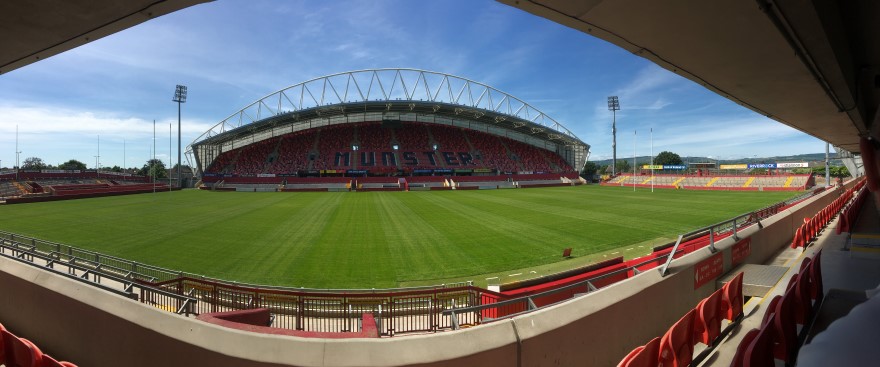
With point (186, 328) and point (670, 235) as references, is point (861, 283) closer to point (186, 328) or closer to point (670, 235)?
point (186, 328)

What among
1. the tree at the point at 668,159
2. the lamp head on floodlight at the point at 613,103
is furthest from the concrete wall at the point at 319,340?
the tree at the point at 668,159

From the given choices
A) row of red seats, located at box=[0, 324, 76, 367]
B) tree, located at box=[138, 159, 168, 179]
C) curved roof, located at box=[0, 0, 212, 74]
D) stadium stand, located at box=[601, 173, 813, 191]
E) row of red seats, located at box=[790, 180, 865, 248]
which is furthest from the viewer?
tree, located at box=[138, 159, 168, 179]

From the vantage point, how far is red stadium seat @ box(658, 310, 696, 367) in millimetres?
3265

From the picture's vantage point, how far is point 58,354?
409cm

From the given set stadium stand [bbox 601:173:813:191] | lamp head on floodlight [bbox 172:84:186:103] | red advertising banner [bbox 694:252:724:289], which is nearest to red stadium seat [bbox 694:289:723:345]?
red advertising banner [bbox 694:252:724:289]

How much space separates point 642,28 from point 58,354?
786cm

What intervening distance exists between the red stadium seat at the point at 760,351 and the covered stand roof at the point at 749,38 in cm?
284

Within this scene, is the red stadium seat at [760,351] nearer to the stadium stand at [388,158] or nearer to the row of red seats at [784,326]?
the row of red seats at [784,326]

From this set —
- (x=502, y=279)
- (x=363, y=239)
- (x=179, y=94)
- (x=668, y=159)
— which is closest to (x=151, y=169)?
(x=179, y=94)

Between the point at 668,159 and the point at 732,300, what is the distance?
140027mm

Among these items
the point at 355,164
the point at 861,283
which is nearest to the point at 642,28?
the point at 861,283

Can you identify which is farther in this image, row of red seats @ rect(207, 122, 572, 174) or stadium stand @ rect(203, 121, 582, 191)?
row of red seats @ rect(207, 122, 572, 174)

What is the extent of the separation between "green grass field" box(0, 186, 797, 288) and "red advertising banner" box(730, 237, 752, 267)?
4801 mm

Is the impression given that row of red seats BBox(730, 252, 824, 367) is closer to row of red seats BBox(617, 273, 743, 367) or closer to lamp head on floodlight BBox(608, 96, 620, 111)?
row of red seats BBox(617, 273, 743, 367)
